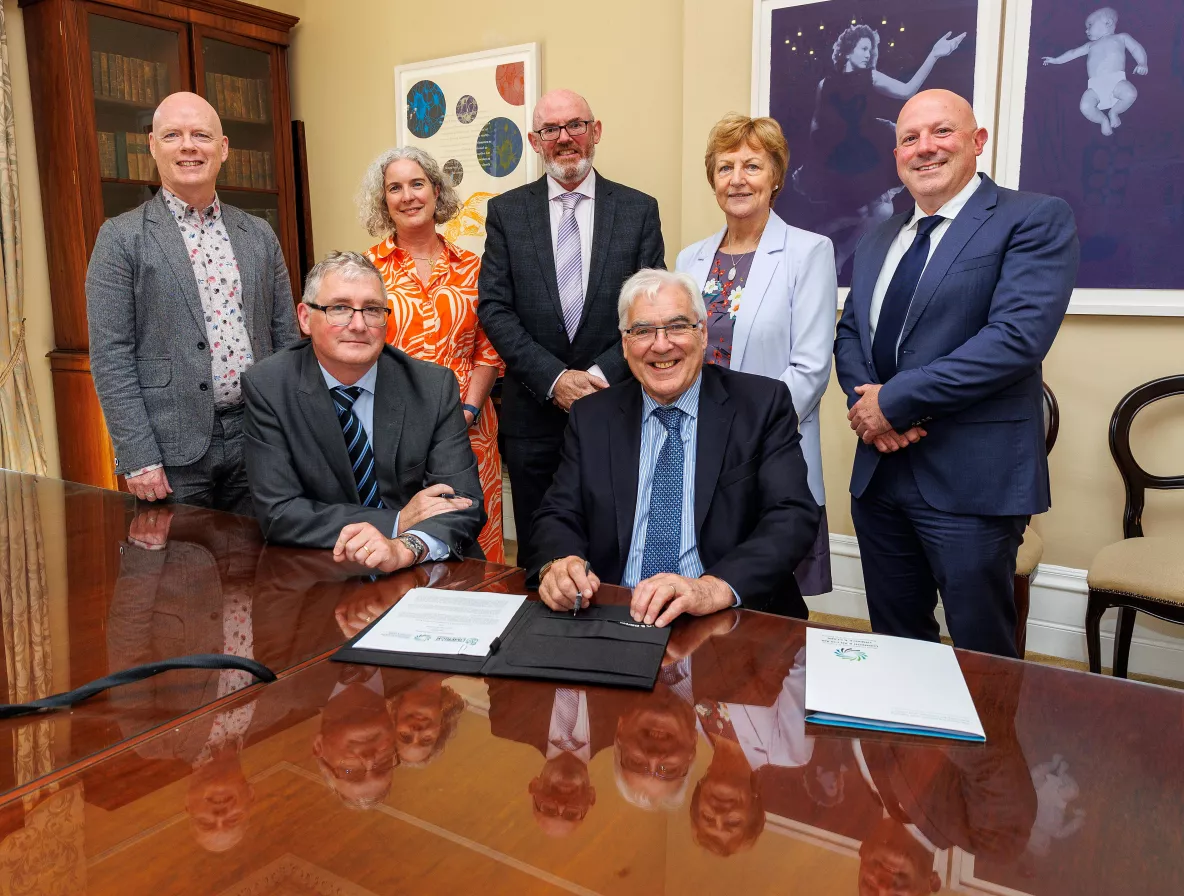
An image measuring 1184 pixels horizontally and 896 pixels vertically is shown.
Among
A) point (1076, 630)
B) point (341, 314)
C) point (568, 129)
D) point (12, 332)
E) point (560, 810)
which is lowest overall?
point (1076, 630)

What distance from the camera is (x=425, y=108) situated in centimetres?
445

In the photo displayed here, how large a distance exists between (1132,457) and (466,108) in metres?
3.13

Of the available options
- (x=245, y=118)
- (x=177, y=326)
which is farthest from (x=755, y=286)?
(x=245, y=118)

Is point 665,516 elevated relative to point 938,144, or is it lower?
lower

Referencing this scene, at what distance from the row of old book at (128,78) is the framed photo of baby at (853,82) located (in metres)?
2.74

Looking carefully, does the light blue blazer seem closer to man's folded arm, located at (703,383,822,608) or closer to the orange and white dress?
man's folded arm, located at (703,383,822,608)

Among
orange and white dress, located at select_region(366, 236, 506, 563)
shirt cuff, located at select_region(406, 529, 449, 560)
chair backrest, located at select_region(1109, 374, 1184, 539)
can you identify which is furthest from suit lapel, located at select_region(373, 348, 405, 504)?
chair backrest, located at select_region(1109, 374, 1184, 539)

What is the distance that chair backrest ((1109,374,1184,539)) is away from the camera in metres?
2.87

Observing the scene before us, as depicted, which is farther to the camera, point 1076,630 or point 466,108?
point 466,108

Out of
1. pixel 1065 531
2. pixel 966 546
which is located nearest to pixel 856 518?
pixel 966 546

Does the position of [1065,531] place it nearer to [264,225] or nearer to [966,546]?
[966,546]

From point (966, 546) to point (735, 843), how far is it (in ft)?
4.74

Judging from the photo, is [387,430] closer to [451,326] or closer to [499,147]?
[451,326]

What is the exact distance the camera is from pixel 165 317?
2420mm
